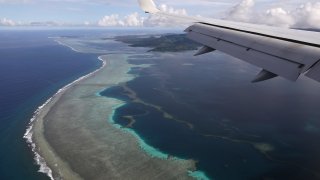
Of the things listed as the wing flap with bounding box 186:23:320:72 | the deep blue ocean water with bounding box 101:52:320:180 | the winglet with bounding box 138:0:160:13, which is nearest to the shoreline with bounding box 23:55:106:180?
A: the deep blue ocean water with bounding box 101:52:320:180

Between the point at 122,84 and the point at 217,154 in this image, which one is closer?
the point at 217,154

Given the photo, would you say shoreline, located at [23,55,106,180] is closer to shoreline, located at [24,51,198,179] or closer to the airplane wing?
shoreline, located at [24,51,198,179]

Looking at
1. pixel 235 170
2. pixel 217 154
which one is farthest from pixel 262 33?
pixel 217 154

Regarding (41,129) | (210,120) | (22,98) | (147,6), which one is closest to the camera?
(147,6)

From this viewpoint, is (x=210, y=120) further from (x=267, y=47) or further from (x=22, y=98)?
(x=22, y=98)

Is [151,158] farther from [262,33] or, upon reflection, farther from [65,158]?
[262,33]

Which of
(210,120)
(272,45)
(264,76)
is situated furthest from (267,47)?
(210,120)
